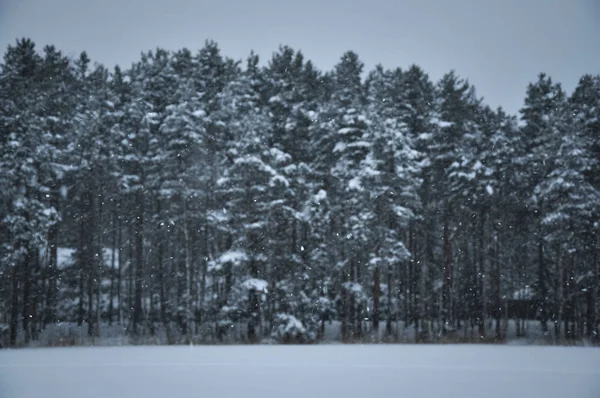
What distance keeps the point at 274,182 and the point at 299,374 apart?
52.7 feet

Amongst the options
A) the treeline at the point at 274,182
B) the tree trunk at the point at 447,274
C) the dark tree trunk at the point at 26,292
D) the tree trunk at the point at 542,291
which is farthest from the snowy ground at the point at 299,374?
the tree trunk at the point at 542,291

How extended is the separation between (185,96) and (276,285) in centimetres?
1235

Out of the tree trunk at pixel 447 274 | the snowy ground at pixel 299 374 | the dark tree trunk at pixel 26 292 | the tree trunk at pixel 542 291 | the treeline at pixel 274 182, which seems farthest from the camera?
the tree trunk at pixel 542 291

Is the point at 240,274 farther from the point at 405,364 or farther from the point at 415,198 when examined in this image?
the point at 405,364

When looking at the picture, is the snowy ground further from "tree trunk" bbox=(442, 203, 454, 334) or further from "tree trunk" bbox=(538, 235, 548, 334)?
"tree trunk" bbox=(538, 235, 548, 334)

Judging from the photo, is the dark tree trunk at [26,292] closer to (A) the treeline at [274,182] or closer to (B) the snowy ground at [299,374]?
(A) the treeline at [274,182]

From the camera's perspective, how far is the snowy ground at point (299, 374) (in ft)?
39.6

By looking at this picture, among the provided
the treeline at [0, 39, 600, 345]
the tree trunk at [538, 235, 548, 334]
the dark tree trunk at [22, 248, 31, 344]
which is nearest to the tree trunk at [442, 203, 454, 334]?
the treeline at [0, 39, 600, 345]

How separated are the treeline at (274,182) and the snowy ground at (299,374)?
1008 centimetres

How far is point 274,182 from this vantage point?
29672 millimetres

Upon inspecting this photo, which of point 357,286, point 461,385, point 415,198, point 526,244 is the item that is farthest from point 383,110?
point 461,385

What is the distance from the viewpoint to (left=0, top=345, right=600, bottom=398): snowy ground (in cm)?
1208

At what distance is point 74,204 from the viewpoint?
34.4 meters

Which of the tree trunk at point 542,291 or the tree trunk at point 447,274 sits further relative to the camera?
the tree trunk at point 542,291
